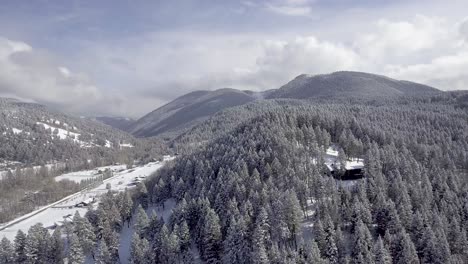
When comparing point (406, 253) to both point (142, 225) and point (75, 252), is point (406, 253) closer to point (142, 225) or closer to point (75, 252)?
point (142, 225)

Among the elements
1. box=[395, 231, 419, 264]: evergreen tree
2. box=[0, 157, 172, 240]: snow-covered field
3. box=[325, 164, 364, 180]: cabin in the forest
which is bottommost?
box=[0, 157, 172, 240]: snow-covered field

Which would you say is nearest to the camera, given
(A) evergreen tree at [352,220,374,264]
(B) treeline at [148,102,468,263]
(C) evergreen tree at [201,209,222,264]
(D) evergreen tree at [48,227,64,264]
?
(A) evergreen tree at [352,220,374,264]

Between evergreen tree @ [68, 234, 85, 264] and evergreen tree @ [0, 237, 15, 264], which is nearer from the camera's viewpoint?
evergreen tree @ [68, 234, 85, 264]

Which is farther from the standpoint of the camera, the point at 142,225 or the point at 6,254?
the point at 142,225

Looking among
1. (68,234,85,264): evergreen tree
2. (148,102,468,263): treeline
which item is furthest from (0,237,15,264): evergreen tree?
(148,102,468,263): treeline

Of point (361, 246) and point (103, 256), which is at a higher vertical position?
point (361, 246)

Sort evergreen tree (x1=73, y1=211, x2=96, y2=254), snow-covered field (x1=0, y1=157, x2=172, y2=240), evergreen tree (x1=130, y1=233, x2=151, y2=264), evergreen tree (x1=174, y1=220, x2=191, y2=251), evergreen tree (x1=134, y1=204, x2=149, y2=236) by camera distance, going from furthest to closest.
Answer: snow-covered field (x1=0, y1=157, x2=172, y2=240), evergreen tree (x1=134, y1=204, x2=149, y2=236), evergreen tree (x1=73, y1=211, x2=96, y2=254), evergreen tree (x1=174, y1=220, x2=191, y2=251), evergreen tree (x1=130, y1=233, x2=151, y2=264)

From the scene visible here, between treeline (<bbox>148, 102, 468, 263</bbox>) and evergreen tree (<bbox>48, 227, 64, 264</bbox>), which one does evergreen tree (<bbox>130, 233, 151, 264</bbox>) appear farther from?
evergreen tree (<bbox>48, 227, 64, 264</bbox>)

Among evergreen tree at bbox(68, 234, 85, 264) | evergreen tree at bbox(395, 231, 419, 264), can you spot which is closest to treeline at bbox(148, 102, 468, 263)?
evergreen tree at bbox(395, 231, 419, 264)

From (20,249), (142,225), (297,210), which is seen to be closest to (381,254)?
(297,210)

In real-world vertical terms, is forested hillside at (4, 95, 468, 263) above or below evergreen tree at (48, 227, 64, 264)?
above

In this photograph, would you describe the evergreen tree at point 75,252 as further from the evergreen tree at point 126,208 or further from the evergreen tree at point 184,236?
the evergreen tree at point 126,208

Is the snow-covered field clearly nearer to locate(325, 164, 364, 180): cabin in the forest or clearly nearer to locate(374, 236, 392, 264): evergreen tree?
locate(325, 164, 364, 180): cabin in the forest

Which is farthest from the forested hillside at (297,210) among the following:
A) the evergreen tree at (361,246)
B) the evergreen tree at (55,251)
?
the evergreen tree at (55,251)
